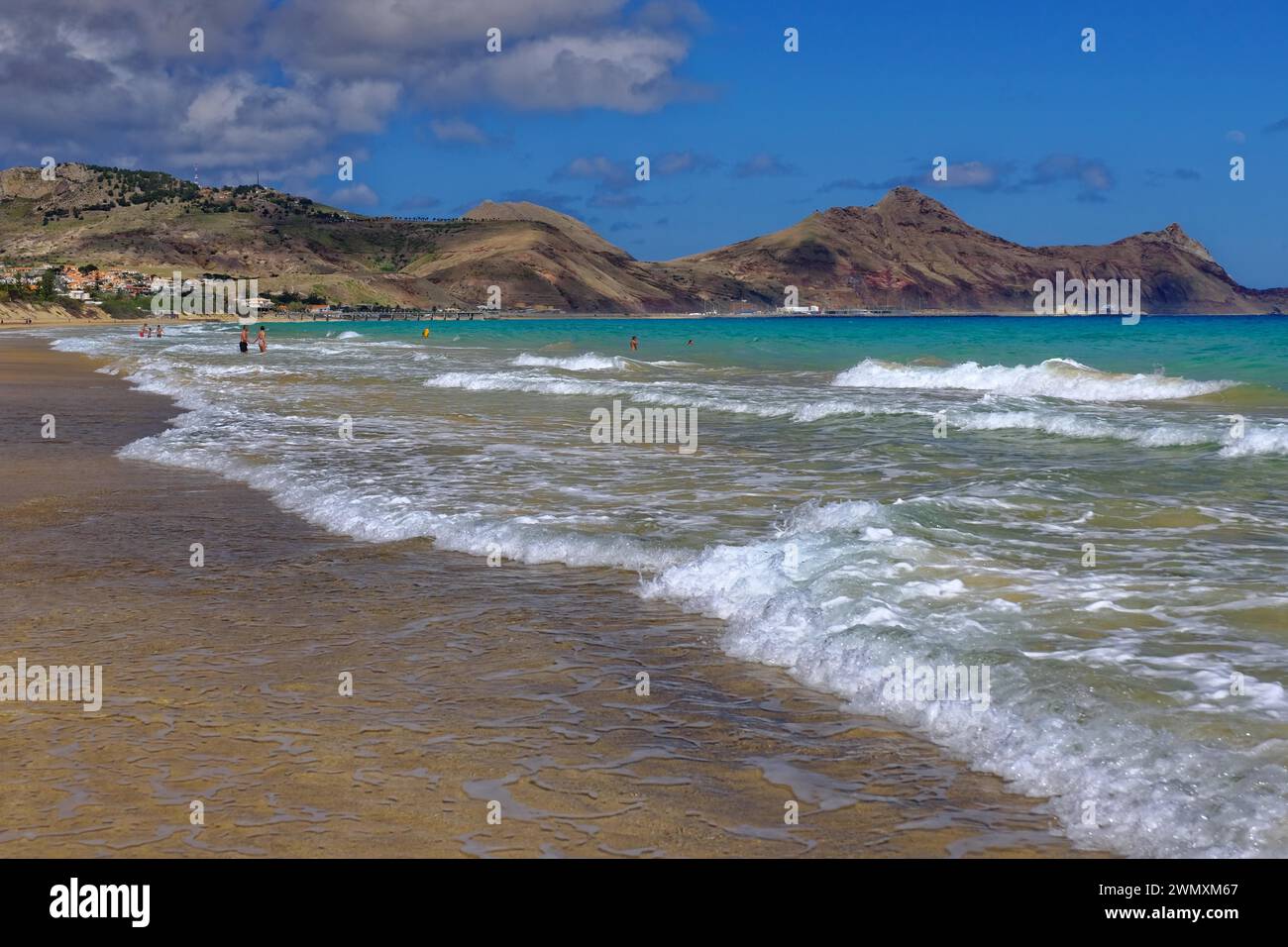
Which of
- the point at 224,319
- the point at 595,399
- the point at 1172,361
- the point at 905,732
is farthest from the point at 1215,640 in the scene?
the point at 224,319

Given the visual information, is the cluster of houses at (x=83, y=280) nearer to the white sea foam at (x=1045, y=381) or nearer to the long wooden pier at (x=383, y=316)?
the long wooden pier at (x=383, y=316)

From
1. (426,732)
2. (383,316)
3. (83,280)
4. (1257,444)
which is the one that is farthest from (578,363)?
(83,280)

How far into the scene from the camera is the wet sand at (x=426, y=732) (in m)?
4.64

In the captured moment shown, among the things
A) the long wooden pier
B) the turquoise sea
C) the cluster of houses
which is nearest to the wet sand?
the turquoise sea

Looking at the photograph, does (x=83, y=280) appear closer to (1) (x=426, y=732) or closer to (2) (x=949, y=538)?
(2) (x=949, y=538)

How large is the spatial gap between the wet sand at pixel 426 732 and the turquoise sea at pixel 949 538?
1.71 ft

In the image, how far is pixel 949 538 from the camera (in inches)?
395

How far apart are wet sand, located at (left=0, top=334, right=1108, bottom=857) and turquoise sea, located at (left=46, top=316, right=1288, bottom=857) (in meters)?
0.52

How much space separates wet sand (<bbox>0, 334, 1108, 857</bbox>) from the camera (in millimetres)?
4645

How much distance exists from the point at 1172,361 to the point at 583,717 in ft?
172

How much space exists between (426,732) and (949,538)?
5.83 metres

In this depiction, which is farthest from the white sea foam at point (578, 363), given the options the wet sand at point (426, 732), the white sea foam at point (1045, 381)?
the wet sand at point (426, 732)

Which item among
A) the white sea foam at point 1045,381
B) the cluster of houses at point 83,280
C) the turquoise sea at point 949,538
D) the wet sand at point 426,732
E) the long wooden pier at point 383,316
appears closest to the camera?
the wet sand at point 426,732

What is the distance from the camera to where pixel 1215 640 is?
7.05m
